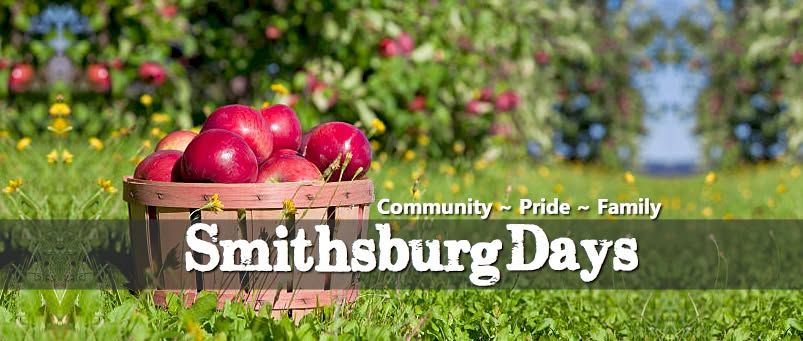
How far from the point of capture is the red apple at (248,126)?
2550mm

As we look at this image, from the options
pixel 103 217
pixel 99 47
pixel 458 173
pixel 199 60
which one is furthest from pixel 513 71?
pixel 103 217

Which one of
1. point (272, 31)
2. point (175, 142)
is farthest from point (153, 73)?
point (175, 142)

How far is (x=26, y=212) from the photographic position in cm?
344

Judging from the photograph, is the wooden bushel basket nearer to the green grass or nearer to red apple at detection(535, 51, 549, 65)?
the green grass

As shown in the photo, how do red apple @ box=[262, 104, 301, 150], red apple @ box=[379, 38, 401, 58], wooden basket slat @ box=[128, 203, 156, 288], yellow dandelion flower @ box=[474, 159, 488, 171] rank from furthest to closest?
1. yellow dandelion flower @ box=[474, 159, 488, 171]
2. red apple @ box=[379, 38, 401, 58]
3. red apple @ box=[262, 104, 301, 150]
4. wooden basket slat @ box=[128, 203, 156, 288]

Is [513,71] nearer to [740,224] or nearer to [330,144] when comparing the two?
[740,224]

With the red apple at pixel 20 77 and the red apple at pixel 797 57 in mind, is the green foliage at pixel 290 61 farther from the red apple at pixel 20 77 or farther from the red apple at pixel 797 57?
the red apple at pixel 797 57

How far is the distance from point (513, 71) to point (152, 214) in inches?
197

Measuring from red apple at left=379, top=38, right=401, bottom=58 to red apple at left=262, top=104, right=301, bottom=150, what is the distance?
2473mm

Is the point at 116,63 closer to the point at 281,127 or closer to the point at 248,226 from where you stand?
the point at 281,127

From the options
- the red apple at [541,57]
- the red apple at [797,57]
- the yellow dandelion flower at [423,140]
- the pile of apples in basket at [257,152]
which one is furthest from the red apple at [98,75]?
the red apple at [797,57]

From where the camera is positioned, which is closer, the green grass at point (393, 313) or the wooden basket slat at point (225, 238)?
the green grass at point (393, 313)

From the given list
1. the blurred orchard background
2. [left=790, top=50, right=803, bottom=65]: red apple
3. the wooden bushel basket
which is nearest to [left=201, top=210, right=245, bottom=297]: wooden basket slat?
the wooden bushel basket

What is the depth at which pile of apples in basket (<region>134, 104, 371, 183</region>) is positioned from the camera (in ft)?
7.70
